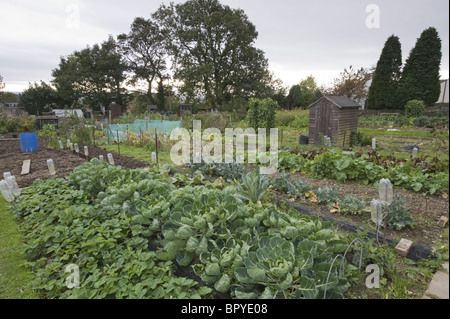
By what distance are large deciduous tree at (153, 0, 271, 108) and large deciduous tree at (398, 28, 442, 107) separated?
12.4 meters

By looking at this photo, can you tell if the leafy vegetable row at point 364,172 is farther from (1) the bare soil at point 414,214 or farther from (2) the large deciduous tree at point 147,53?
(2) the large deciduous tree at point 147,53

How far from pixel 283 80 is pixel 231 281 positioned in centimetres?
3074

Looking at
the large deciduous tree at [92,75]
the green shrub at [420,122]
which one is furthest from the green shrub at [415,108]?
the large deciduous tree at [92,75]

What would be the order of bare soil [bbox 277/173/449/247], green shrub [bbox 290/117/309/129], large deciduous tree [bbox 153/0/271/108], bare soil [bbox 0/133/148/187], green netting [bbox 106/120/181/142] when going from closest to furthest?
1. bare soil [bbox 277/173/449/247]
2. bare soil [bbox 0/133/148/187]
3. green netting [bbox 106/120/181/142]
4. green shrub [bbox 290/117/309/129]
5. large deciduous tree [bbox 153/0/271/108]

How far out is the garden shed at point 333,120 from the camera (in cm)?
889

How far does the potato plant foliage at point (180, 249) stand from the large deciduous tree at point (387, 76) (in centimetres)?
2345

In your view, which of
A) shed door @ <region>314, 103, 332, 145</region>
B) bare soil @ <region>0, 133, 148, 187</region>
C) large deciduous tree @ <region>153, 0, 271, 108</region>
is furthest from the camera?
large deciduous tree @ <region>153, 0, 271, 108</region>

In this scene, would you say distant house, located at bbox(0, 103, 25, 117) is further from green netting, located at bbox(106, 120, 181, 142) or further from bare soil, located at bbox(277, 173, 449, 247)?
bare soil, located at bbox(277, 173, 449, 247)

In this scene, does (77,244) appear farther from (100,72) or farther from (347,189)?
(100,72)

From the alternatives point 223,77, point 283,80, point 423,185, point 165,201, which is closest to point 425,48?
point 283,80

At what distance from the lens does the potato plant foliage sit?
1.78 meters

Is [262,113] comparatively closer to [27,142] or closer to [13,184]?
[27,142]

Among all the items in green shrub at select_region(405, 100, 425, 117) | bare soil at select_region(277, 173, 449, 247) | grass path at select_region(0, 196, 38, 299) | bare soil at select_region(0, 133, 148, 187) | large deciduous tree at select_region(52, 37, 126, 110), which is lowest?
grass path at select_region(0, 196, 38, 299)

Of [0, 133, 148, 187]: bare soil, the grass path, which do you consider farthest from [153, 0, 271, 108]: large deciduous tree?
the grass path
